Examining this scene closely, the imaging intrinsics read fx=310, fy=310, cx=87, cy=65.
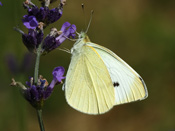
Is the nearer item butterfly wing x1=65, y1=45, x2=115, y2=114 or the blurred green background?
butterfly wing x1=65, y1=45, x2=115, y2=114

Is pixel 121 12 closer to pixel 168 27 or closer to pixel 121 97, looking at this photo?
pixel 168 27

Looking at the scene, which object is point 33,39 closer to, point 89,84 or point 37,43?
point 37,43

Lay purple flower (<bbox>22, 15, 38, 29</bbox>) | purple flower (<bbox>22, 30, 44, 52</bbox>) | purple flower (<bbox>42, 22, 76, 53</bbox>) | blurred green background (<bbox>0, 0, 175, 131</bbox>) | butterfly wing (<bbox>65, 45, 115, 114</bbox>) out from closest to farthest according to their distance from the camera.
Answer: purple flower (<bbox>22, 15, 38, 29</bbox>) < purple flower (<bbox>22, 30, 44, 52</bbox>) < purple flower (<bbox>42, 22, 76, 53</bbox>) < butterfly wing (<bbox>65, 45, 115, 114</bbox>) < blurred green background (<bbox>0, 0, 175, 131</bbox>)

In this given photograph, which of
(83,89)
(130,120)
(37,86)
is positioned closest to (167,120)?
(130,120)

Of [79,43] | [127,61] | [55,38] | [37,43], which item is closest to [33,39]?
[37,43]

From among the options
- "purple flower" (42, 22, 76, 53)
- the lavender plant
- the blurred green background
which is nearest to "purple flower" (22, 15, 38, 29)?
the lavender plant

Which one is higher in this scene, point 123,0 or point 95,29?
point 123,0

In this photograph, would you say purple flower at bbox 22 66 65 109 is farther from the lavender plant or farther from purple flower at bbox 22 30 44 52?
purple flower at bbox 22 30 44 52
